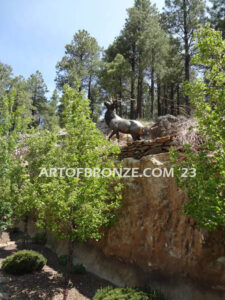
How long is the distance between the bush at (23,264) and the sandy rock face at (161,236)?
2.55 m

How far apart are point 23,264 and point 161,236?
16.8 ft

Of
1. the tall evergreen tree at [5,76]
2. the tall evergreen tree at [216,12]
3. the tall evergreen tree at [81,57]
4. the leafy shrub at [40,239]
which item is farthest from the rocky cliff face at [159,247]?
the tall evergreen tree at [5,76]

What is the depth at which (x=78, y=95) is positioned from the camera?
7383 mm

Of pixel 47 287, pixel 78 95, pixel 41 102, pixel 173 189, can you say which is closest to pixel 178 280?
pixel 173 189

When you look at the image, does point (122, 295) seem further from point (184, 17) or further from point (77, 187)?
point (184, 17)

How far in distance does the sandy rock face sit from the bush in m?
2.55

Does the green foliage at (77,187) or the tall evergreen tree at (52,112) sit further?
the tall evergreen tree at (52,112)

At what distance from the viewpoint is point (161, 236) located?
6.89m

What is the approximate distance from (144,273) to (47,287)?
3.15m

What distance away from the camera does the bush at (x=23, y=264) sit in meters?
8.68

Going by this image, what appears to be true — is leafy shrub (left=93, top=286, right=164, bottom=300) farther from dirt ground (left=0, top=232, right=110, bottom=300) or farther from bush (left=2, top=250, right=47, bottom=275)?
bush (left=2, top=250, right=47, bottom=275)

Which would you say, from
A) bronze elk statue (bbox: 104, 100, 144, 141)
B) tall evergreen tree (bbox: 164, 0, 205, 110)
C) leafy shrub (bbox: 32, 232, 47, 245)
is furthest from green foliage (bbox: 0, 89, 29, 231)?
tall evergreen tree (bbox: 164, 0, 205, 110)

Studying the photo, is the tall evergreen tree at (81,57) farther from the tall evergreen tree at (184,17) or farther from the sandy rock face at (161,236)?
the sandy rock face at (161,236)

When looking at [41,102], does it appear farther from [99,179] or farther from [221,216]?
[221,216]
